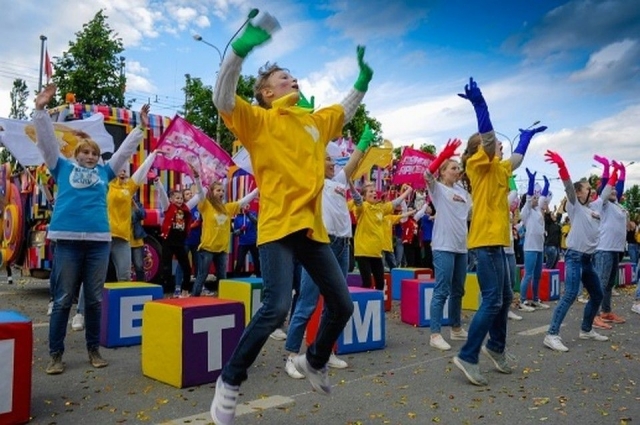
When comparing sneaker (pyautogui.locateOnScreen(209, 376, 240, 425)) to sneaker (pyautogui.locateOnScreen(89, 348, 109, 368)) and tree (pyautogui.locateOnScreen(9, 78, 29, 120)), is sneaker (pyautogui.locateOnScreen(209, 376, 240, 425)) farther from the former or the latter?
tree (pyautogui.locateOnScreen(9, 78, 29, 120))

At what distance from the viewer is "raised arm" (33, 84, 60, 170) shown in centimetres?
438

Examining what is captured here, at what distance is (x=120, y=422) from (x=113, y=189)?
4.17 meters

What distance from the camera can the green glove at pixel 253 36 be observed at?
3.06m

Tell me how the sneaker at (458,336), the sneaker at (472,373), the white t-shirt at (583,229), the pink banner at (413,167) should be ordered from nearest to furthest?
the sneaker at (472,373), the white t-shirt at (583,229), the sneaker at (458,336), the pink banner at (413,167)

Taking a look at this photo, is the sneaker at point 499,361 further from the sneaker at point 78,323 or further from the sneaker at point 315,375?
the sneaker at point 78,323

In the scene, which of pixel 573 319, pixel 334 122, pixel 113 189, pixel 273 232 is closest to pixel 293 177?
pixel 273 232

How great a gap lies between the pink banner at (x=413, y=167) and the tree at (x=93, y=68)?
16.6 metres

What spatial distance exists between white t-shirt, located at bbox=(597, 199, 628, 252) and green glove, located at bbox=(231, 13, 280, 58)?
245 inches

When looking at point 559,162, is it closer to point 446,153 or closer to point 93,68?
point 446,153

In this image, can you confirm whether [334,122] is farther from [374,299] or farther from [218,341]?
[374,299]

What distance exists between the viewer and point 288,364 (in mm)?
5047

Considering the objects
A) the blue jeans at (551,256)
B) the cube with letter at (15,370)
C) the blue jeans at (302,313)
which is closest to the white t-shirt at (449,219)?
the blue jeans at (302,313)

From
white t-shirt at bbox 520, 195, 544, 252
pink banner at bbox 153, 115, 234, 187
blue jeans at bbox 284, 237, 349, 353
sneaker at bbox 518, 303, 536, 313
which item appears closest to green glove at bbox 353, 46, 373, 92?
blue jeans at bbox 284, 237, 349, 353

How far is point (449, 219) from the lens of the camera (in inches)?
262
